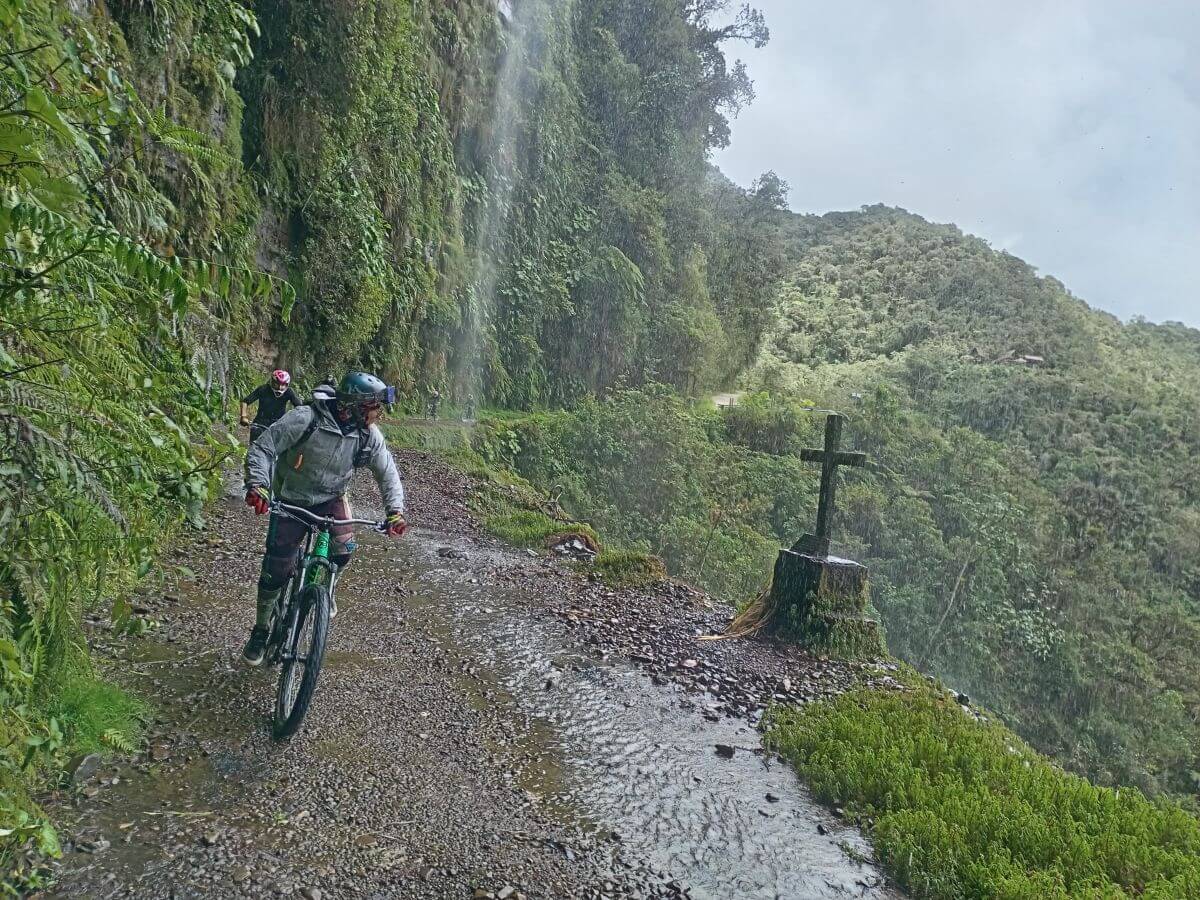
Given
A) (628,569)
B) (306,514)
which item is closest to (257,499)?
(306,514)

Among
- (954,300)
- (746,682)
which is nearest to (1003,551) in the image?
(746,682)

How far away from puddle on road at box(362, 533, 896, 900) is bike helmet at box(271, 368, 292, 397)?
3.20 meters

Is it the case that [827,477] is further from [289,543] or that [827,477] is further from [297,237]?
[297,237]

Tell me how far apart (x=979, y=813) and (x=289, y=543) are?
4394 mm

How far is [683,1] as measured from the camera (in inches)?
1331

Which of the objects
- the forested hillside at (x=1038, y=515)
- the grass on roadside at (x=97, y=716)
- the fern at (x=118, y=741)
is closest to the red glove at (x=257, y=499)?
the grass on roadside at (x=97, y=716)

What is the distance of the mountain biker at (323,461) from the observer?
4285mm

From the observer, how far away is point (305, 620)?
4289 mm

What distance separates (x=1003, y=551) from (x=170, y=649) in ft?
100

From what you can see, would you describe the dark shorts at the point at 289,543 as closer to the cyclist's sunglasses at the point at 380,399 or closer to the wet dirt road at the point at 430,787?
the cyclist's sunglasses at the point at 380,399

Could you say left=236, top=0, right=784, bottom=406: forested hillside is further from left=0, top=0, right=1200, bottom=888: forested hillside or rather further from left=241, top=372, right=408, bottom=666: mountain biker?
left=241, top=372, right=408, bottom=666: mountain biker

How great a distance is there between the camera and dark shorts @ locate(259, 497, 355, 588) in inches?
173

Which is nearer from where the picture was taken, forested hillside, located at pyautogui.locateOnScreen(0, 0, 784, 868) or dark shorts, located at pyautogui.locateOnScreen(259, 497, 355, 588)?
forested hillside, located at pyautogui.locateOnScreen(0, 0, 784, 868)

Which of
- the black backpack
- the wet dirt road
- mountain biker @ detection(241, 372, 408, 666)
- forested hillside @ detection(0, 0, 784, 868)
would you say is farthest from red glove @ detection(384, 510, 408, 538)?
the wet dirt road
